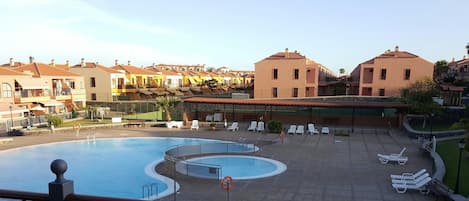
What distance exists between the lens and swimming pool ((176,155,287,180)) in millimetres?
14777

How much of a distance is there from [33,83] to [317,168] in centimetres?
3513

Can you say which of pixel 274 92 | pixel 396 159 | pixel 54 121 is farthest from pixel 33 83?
pixel 396 159

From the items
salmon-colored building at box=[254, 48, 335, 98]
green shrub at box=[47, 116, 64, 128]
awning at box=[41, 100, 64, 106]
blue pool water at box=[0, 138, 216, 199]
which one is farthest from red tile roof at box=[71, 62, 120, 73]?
blue pool water at box=[0, 138, 216, 199]

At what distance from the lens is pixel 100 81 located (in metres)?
48.0

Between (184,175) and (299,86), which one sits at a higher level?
(299,86)

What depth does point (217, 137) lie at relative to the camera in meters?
25.5

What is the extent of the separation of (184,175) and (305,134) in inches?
573

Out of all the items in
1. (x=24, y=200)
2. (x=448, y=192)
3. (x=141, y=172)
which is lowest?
(x=141, y=172)

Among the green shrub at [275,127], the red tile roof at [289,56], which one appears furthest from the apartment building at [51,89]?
the red tile roof at [289,56]

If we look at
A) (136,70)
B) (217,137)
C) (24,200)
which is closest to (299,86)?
(217,137)

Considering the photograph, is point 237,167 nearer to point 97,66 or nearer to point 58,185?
point 58,185

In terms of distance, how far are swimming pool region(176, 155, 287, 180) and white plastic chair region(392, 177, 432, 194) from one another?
17.1 ft

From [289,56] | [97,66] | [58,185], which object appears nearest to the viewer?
[58,185]

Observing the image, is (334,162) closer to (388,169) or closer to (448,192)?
(388,169)
